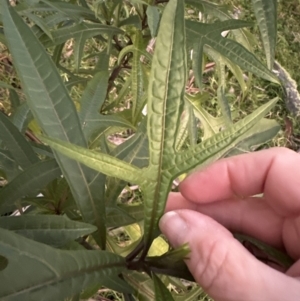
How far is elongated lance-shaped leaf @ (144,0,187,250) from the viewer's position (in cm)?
40

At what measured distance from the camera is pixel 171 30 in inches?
15.8

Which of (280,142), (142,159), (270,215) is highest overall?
(142,159)

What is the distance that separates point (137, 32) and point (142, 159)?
31 cm

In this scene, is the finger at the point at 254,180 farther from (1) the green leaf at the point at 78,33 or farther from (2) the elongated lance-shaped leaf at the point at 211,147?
(1) the green leaf at the point at 78,33

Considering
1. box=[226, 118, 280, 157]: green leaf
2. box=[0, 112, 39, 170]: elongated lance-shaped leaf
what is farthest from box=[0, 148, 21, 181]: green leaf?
box=[226, 118, 280, 157]: green leaf

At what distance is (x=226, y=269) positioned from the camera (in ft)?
1.55

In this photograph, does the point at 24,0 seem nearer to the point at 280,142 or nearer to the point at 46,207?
the point at 46,207

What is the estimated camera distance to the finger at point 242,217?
63 cm

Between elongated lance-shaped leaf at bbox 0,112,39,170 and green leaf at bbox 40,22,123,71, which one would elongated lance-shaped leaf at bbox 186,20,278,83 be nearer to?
green leaf at bbox 40,22,123,71

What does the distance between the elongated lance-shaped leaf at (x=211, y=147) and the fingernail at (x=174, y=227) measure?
0.08m

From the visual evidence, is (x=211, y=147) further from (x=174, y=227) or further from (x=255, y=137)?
(x=255, y=137)

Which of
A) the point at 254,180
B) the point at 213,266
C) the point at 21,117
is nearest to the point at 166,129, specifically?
the point at 213,266

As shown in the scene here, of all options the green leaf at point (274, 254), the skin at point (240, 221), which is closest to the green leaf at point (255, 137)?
the skin at point (240, 221)

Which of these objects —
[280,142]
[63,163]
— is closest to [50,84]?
[63,163]
